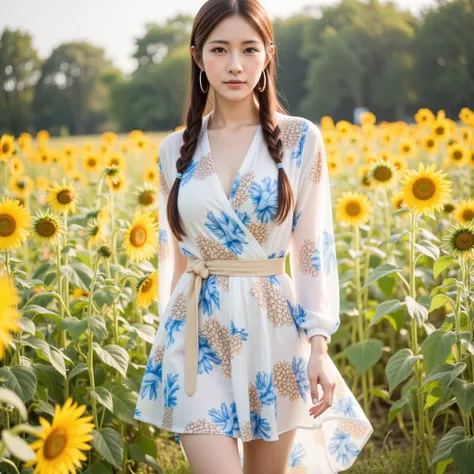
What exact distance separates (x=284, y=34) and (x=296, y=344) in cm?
5117

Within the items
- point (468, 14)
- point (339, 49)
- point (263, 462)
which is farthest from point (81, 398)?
point (339, 49)

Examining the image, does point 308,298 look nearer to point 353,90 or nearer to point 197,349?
point 197,349

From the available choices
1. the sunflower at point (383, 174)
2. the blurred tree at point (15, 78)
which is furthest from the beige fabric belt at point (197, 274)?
the blurred tree at point (15, 78)

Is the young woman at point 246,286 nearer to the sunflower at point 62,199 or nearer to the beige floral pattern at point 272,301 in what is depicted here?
the beige floral pattern at point 272,301

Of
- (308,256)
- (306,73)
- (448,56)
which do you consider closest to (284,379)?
(308,256)

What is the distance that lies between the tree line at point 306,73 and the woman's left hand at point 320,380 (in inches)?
38.3

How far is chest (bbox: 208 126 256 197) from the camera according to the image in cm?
225

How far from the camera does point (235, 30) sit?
2.20 metres

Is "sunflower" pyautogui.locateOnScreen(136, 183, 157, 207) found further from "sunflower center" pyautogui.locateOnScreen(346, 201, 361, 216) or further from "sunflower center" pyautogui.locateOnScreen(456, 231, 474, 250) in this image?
"sunflower center" pyautogui.locateOnScreen(456, 231, 474, 250)

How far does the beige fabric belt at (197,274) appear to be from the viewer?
211cm

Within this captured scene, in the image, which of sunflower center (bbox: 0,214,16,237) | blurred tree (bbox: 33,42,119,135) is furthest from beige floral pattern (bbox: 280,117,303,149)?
blurred tree (bbox: 33,42,119,135)

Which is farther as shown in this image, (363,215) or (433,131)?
(433,131)

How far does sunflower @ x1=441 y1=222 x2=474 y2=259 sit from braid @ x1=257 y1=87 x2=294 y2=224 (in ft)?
2.74

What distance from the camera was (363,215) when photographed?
3.80 m
